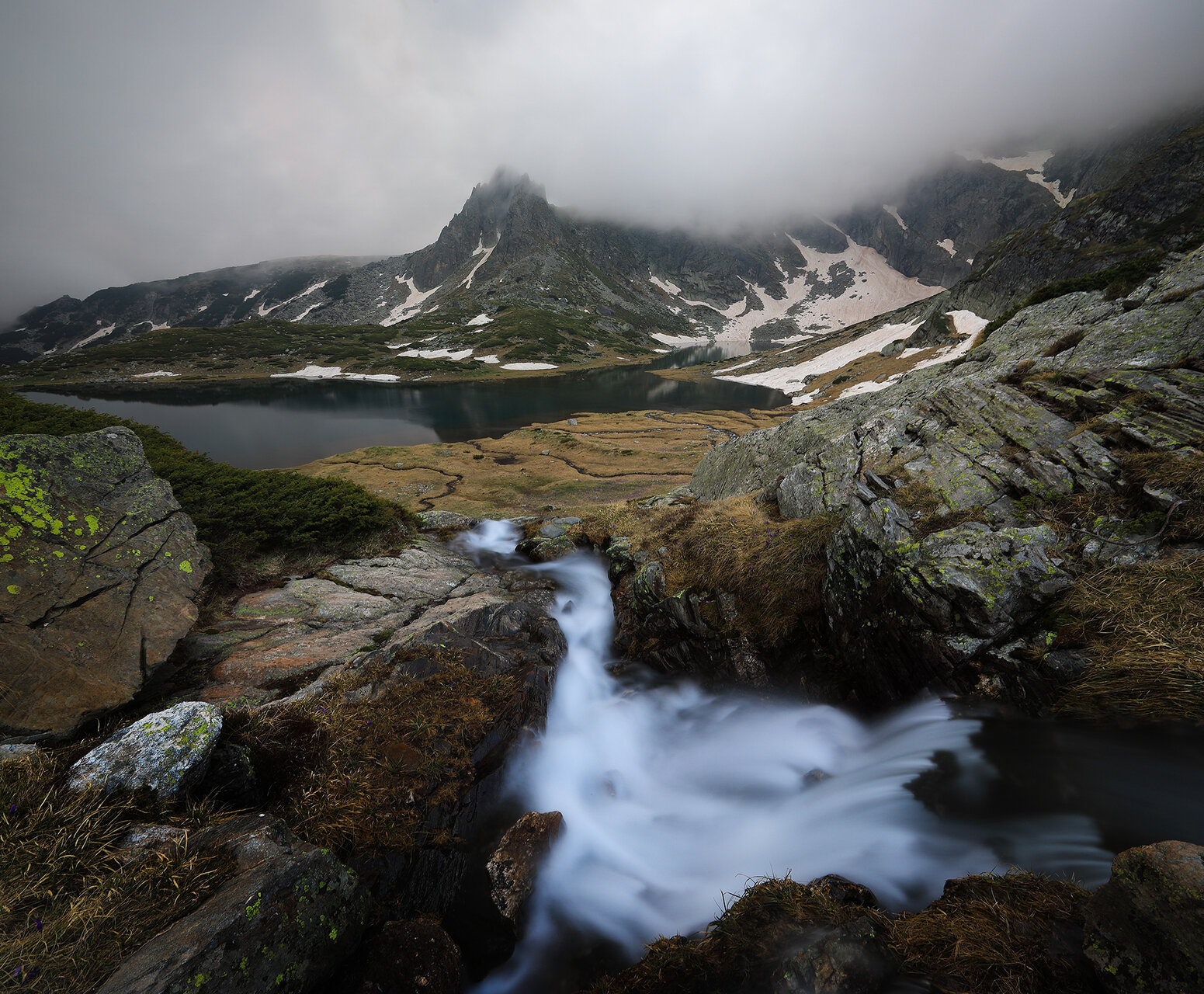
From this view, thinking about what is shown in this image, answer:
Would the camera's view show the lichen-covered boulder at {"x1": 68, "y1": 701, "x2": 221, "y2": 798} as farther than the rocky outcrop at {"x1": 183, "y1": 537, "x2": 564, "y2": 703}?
No

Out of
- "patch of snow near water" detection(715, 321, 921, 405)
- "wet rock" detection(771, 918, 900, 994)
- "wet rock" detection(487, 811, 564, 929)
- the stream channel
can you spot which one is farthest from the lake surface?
"wet rock" detection(771, 918, 900, 994)

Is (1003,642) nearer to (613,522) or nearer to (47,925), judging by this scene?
(47,925)

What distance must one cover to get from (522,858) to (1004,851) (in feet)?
21.6

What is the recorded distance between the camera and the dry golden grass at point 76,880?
3.47 m

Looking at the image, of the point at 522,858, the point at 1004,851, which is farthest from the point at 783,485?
the point at 522,858

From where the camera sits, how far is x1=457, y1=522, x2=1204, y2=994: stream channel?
5359 mm

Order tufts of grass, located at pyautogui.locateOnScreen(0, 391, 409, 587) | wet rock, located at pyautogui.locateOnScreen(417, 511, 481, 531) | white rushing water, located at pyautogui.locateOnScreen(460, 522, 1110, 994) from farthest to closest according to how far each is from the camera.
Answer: wet rock, located at pyautogui.locateOnScreen(417, 511, 481, 531)
tufts of grass, located at pyautogui.locateOnScreen(0, 391, 409, 587)
white rushing water, located at pyautogui.locateOnScreen(460, 522, 1110, 994)

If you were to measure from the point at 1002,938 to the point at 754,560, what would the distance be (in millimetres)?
7841

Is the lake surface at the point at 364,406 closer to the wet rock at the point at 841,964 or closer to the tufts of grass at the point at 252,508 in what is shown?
the tufts of grass at the point at 252,508

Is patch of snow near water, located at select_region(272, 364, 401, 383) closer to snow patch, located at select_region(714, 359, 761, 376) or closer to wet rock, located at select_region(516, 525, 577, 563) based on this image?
snow patch, located at select_region(714, 359, 761, 376)

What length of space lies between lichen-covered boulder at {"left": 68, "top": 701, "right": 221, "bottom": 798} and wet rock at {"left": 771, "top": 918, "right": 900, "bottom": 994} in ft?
23.0

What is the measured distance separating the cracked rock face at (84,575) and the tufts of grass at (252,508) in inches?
117

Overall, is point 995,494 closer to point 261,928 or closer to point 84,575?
point 261,928

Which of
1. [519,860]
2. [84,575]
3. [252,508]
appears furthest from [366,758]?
[252,508]
